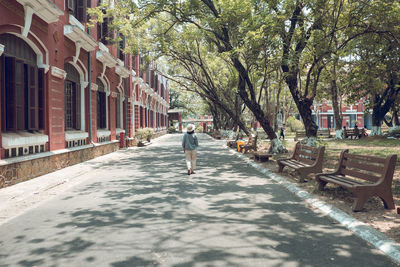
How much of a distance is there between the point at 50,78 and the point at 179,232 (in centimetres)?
897

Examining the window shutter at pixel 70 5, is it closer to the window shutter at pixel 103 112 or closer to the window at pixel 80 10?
the window at pixel 80 10

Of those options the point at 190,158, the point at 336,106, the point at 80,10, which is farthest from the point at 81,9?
the point at 336,106

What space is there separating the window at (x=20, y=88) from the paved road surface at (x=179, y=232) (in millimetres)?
3219

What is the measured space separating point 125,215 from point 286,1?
10.00 m

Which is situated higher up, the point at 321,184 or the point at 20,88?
the point at 20,88

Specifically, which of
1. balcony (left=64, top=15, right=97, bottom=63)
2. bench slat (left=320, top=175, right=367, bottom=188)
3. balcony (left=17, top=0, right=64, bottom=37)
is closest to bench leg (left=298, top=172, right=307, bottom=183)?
bench slat (left=320, top=175, right=367, bottom=188)

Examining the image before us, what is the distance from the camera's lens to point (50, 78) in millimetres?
11453

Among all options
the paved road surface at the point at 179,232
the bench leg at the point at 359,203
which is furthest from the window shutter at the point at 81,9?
the bench leg at the point at 359,203

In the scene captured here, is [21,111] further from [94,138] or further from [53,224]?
[94,138]

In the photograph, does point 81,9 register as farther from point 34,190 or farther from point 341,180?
point 341,180

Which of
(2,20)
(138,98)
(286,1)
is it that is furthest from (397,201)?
(138,98)

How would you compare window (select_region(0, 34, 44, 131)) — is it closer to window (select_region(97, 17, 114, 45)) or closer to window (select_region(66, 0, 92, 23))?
window (select_region(66, 0, 92, 23))

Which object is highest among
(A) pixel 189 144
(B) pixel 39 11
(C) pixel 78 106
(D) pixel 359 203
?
(B) pixel 39 11

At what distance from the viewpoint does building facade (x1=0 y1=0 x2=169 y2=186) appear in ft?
29.9
